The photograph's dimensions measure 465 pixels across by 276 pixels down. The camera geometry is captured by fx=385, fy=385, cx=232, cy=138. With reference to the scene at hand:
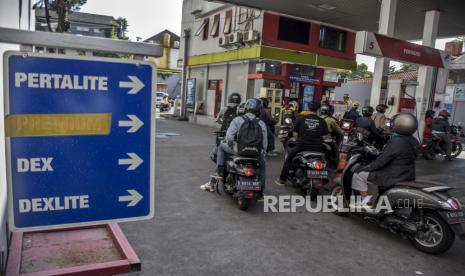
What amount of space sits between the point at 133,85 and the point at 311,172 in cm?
481

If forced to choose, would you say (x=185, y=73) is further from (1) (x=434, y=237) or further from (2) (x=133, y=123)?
(2) (x=133, y=123)

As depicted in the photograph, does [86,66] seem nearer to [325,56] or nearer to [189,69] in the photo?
[325,56]

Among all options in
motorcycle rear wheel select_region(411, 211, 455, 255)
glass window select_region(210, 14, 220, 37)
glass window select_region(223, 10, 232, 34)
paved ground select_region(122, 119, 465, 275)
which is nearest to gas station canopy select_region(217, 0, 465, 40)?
glass window select_region(223, 10, 232, 34)

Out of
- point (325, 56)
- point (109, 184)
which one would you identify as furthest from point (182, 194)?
point (325, 56)

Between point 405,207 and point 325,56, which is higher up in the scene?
point 325,56

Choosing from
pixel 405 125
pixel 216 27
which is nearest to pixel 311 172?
pixel 405 125

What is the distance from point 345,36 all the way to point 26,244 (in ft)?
58.1

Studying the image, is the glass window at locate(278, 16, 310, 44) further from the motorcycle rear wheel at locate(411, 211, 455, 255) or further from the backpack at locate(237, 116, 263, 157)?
the motorcycle rear wheel at locate(411, 211, 455, 255)

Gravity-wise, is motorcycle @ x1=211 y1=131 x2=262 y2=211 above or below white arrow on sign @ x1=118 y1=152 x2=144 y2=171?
below

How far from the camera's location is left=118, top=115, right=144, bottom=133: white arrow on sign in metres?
1.55

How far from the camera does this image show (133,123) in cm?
157

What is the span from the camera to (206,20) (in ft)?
66.4

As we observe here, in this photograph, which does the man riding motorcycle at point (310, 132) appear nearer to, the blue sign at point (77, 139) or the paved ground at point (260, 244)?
the paved ground at point (260, 244)

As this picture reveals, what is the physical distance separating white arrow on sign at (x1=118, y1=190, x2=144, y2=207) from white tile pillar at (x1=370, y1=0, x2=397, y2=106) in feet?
32.1
